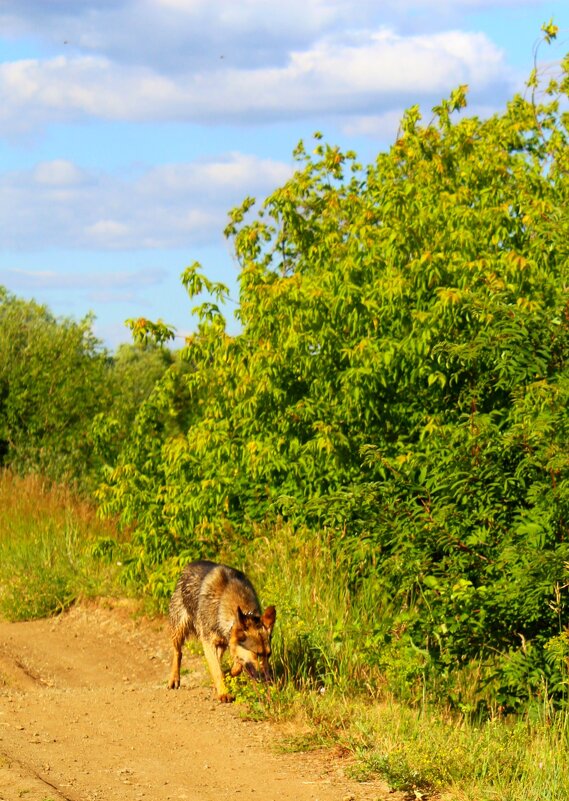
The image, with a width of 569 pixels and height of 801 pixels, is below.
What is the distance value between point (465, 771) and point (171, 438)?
736cm

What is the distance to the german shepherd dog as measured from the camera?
8641mm

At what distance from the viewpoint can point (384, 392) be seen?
39.3 feet

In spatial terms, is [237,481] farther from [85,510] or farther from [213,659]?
[85,510]

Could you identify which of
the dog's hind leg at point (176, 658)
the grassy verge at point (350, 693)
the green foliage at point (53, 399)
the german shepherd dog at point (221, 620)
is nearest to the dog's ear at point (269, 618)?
the german shepherd dog at point (221, 620)

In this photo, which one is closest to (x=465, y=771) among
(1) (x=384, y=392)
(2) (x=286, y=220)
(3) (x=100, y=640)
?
(1) (x=384, y=392)

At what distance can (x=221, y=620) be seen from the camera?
9.18 meters

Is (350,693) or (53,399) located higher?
(53,399)

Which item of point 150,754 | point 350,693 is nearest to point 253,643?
point 350,693

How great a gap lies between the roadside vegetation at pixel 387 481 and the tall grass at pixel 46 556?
38 millimetres

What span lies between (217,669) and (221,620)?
0.41 metres

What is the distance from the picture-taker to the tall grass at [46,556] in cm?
1438

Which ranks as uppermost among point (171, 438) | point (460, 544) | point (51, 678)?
point (171, 438)

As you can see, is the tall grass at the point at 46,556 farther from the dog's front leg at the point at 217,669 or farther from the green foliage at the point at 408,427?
the dog's front leg at the point at 217,669

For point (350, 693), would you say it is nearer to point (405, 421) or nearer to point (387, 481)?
point (387, 481)
